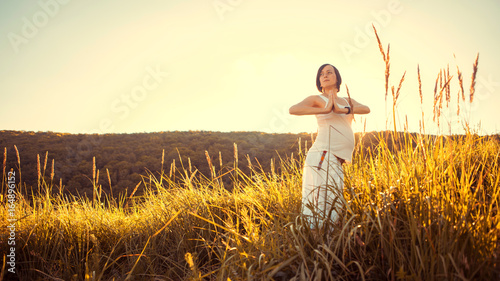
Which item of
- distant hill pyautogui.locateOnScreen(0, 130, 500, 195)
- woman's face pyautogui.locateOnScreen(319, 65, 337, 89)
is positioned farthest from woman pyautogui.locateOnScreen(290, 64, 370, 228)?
distant hill pyautogui.locateOnScreen(0, 130, 500, 195)

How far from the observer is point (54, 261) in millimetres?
2867

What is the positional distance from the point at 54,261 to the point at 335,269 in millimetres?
2941

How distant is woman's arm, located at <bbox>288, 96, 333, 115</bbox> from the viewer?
8.31 feet

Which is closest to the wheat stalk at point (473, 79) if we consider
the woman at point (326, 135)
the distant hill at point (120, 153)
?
the woman at point (326, 135)

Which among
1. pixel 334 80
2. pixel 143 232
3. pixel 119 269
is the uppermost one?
pixel 334 80

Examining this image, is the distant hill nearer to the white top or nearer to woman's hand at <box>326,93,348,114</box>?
the white top

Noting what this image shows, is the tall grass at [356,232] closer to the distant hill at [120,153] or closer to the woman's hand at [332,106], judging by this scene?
the woman's hand at [332,106]

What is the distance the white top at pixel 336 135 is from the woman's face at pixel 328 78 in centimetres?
25

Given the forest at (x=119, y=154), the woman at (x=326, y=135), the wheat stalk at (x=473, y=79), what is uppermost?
the wheat stalk at (x=473, y=79)

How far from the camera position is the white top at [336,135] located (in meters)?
2.68

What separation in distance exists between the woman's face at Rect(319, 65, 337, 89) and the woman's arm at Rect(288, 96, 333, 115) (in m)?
0.26

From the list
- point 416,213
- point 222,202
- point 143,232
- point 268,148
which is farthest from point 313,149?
point 268,148

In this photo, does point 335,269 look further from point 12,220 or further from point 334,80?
point 12,220

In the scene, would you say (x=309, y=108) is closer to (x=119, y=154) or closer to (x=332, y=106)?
(x=332, y=106)
